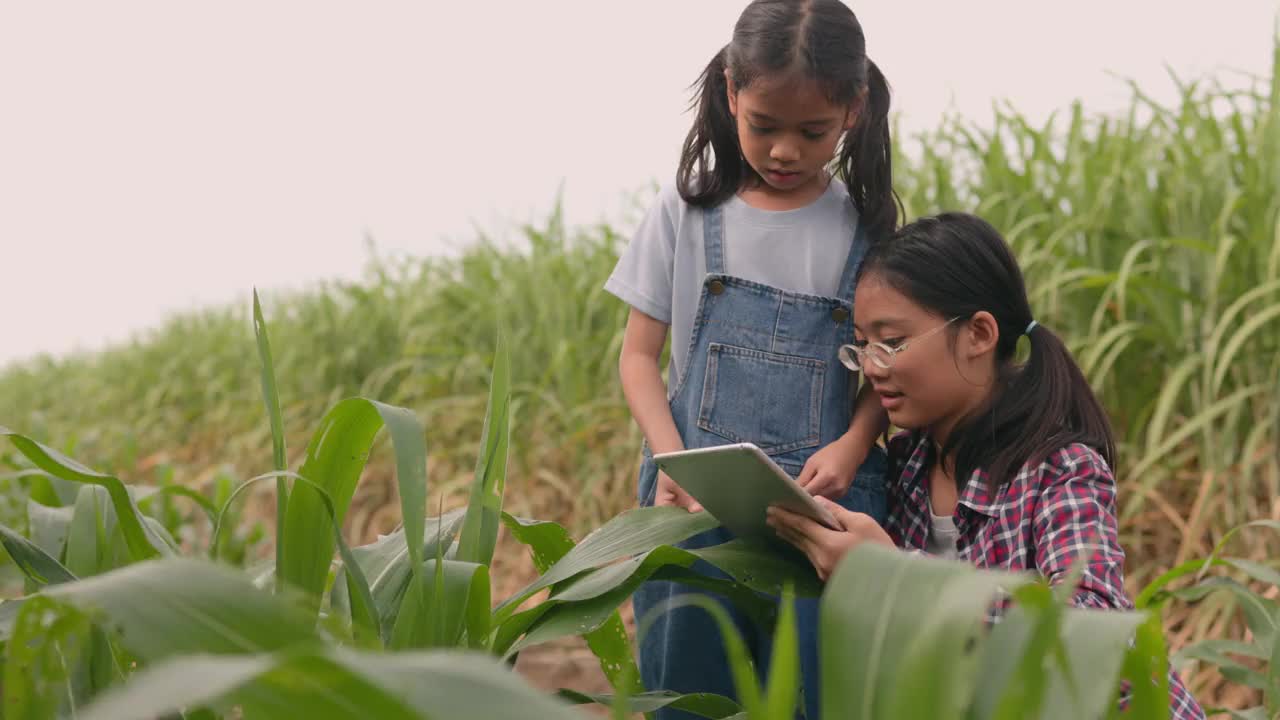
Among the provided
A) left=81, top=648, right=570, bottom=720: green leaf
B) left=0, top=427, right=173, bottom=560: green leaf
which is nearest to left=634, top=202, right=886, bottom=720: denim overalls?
left=0, top=427, right=173, bottom=560: green leaf

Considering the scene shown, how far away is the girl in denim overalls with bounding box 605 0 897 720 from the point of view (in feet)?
4.62

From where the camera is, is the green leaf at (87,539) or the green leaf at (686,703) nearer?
the green leaf at (686,703)

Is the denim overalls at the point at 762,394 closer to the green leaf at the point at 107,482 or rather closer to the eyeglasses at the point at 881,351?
the eyeglasses at the point at 881,351

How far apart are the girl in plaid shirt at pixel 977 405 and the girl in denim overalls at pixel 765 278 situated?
0.25 ft

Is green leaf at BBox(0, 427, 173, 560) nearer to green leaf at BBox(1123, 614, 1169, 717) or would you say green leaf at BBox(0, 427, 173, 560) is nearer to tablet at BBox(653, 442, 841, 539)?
tablet at BBox(653, 442, 841, 539)

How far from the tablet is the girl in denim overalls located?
181 millimetres

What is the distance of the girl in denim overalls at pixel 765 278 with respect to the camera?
1407 mm

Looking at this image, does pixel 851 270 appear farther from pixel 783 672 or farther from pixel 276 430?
pixel 783 672

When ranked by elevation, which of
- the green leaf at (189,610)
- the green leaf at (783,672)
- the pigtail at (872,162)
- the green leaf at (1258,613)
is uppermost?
the pigtail at (872,162)

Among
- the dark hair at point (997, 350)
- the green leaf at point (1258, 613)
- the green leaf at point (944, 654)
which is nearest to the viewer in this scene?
the green leaf at point (944, 654)

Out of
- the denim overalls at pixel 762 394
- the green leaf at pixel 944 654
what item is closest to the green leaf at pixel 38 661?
the green leaf at pixel 944 654

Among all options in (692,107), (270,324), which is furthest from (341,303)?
(692,107)

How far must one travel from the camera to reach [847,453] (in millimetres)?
1395

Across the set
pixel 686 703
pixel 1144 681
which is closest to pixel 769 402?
pixel 686 703
